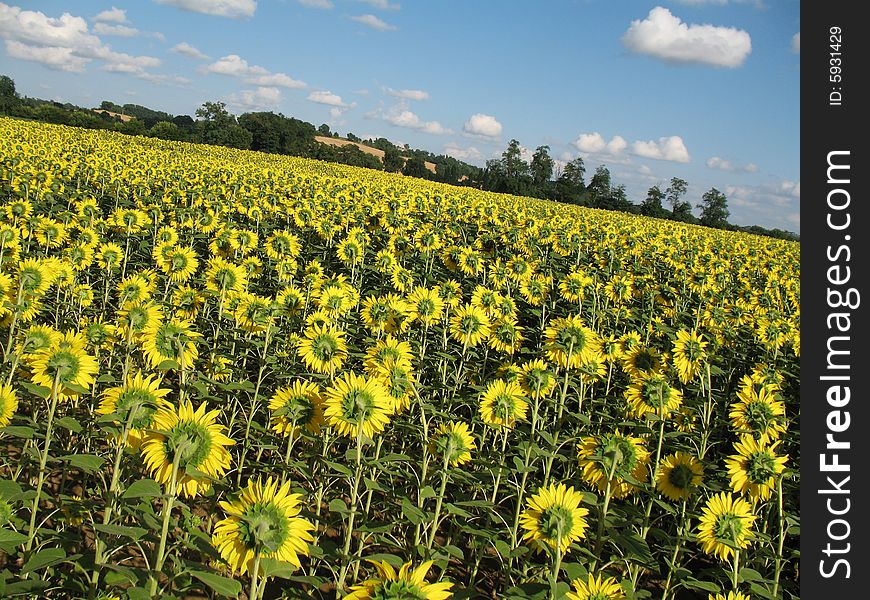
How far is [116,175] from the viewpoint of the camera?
14.9 metres

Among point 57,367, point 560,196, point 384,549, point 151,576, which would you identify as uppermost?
point 560,196

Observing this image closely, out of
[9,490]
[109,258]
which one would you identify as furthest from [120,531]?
[109,258]

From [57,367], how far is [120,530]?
49.1 inches

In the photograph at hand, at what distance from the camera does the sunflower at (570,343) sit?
14.8 feet

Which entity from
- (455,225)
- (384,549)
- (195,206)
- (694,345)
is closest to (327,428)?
(384,549)

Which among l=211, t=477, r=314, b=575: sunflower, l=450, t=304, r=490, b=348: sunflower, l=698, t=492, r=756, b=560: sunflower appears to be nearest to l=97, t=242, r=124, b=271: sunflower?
l=450, t=304, r=490, b=348: sunflower

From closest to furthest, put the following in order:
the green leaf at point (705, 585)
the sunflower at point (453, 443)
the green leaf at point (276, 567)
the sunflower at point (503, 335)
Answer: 1. the green leaf at point (276, 567)
2. the green leaf at point (705, 585)
3. the sunflower at point (453, 443)
4. the sunflower at point (503, 335)

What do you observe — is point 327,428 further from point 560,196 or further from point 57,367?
point 560,196

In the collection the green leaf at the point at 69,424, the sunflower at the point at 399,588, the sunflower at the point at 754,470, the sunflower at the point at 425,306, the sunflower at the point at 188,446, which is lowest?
the sunflower at the point at 754,470

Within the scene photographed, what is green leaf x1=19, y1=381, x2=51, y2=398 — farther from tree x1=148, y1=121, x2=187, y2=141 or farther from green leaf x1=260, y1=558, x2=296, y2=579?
tree x1=148, y1=121, x2=187, y2=141

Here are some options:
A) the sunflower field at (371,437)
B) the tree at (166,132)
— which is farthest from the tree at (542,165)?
the sunflower field at (371,437)

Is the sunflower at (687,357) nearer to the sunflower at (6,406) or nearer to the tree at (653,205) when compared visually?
the sunflower at (6,406)

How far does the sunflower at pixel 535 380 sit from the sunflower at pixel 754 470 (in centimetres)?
127

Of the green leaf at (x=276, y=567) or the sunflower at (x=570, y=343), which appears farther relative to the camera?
the sunflower at (x=570, y=343)
